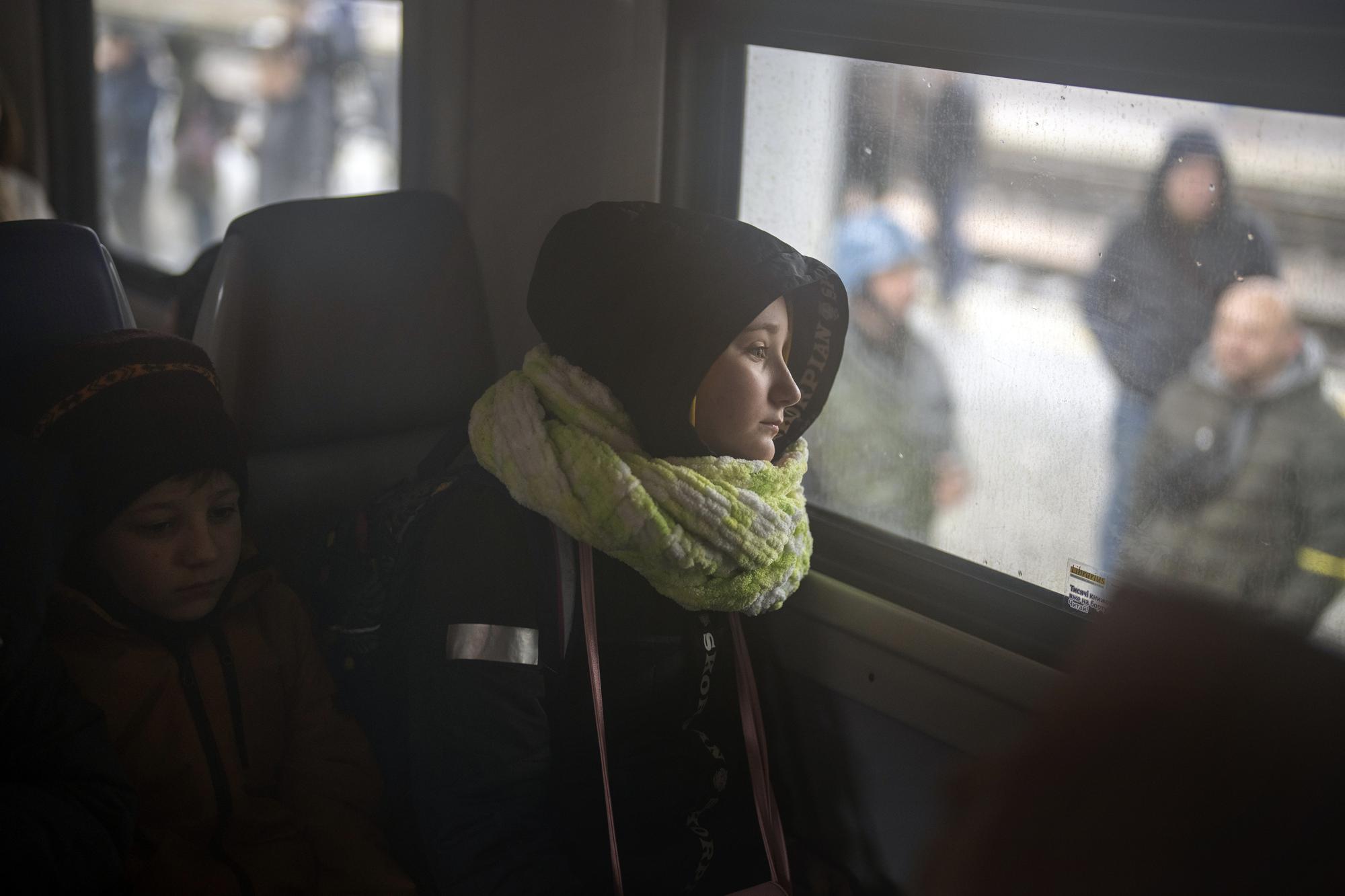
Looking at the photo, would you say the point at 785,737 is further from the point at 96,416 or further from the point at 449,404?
the point at 96,416

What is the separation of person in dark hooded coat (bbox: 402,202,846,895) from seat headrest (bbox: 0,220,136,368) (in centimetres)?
54

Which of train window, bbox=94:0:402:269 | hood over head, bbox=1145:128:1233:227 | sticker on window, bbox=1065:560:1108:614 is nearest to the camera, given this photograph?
hood over head, bbox=1145:128:1233:227

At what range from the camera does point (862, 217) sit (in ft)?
6.13

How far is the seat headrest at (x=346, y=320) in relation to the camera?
5.84 feet

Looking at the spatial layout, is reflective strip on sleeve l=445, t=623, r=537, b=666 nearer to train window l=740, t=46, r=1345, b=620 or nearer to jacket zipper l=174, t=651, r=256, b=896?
jacket zipper l=174, t=651, r=256, b=896

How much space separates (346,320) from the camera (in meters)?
1.88

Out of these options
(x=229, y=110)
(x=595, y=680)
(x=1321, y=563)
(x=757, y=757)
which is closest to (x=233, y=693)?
(x=595, y=680)

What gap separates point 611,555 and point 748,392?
28 centimetres

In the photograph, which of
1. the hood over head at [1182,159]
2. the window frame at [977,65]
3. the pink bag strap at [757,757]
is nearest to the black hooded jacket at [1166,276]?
the hood over head at [1182,159]

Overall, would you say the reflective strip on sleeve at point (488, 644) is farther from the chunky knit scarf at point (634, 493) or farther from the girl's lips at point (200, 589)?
the girl's lips at point (200, 589)

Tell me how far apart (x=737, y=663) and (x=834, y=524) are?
0.39m

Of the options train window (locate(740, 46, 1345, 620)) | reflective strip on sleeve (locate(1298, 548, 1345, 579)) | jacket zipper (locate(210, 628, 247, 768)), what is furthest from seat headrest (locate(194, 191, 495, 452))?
reflective strip on sleeve (locate(1298, 548, 1345, 579))

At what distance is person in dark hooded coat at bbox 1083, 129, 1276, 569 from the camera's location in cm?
142

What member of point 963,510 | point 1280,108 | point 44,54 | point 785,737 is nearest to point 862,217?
point 963,510
